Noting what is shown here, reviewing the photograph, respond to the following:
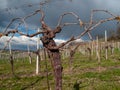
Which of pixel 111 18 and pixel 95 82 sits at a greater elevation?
pixel 111 18

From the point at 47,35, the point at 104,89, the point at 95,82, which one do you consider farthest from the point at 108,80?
the point at 47,35

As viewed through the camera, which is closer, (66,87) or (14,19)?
(14,19)

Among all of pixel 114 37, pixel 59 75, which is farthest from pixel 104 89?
pixel 114 37

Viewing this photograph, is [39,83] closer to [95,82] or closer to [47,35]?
[95,82]

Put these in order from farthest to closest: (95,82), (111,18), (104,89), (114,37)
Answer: (114,37) → (95,82) → (104,89) → (111,18)

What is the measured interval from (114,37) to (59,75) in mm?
99198

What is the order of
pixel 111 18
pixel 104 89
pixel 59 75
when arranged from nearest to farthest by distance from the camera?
pixel 111 18 < pixel 59 75 < pixel 104 89

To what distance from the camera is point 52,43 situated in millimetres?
10141

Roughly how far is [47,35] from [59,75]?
1.16 meters

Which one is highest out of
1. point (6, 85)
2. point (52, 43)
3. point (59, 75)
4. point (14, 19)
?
point (14, 19)

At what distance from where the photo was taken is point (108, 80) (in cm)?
2377

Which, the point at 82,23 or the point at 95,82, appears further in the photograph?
the point at 95,82

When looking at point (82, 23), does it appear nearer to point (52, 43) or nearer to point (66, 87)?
point (52, 43)

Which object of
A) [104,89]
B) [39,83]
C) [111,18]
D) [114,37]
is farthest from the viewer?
[114,37]
